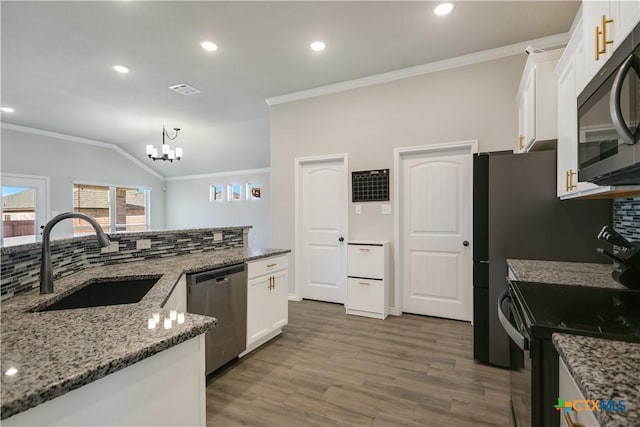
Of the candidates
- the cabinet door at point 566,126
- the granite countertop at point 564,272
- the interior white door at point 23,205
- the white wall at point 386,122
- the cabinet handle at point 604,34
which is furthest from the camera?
the interior white door at point 23,205

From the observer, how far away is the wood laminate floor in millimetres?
1778

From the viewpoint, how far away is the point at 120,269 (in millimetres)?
1970

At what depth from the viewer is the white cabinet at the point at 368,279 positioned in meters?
3.45

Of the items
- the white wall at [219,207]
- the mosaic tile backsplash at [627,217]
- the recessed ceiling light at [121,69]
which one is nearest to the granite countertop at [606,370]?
the mosaic tile backsplash at [627,217]

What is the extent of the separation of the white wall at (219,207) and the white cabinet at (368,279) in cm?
403

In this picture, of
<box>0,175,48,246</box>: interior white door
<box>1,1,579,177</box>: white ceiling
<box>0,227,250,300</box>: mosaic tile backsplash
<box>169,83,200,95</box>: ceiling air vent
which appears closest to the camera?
<box>0,227,250,300</box>: mosaic tile backsplash

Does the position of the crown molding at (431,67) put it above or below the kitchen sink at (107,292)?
above

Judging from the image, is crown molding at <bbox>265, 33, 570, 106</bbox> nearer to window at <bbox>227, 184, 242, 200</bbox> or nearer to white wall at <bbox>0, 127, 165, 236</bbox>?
window at <bbox>227, 184, 242, 200</bbox>

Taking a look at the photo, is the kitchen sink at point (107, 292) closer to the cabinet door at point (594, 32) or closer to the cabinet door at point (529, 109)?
the cabinet door at point (594, 32)

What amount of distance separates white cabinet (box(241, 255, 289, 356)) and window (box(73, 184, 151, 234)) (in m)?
5.59

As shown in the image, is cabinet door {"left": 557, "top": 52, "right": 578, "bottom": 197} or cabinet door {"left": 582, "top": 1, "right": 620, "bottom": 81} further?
cabinet door {"left": 557, "top": 52, "right": 578, "bottom": 197}

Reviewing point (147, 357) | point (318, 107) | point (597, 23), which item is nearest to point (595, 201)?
point (597, 23)

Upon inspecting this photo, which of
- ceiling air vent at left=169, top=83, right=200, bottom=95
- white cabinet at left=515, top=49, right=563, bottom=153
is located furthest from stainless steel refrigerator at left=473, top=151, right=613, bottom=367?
ceiling air vent at left=169, top=83, right=200, bottom=95

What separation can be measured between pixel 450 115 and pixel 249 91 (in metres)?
2.64
